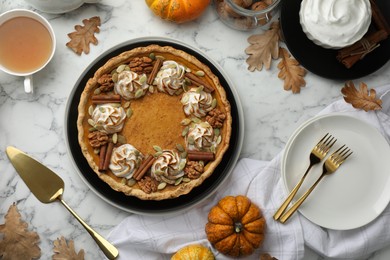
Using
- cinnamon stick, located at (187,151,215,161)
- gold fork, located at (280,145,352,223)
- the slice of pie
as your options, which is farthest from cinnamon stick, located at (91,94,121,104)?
gold fork, located at (280,145,352,223)

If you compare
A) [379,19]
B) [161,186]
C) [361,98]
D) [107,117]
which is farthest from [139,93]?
[379,19]

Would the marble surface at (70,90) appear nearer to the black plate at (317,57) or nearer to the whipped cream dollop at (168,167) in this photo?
the black plate at (317,57)

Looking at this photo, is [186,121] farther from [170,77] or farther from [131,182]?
[131,182]

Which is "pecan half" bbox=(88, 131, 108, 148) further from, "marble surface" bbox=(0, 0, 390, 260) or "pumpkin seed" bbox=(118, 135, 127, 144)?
"marble surface" bbox=(0, 0, 390, 260)

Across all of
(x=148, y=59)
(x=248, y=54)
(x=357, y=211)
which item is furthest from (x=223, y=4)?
(x=357, y=211)

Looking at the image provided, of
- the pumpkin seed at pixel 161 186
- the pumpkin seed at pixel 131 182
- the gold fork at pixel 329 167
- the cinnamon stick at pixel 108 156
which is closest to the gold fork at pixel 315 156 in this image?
the gold fork at pixel 329 167

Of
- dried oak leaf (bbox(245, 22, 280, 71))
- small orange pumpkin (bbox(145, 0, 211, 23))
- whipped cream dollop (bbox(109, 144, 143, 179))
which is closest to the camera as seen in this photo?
whipped cream dollop (bbox(109, 144, 143, 179))

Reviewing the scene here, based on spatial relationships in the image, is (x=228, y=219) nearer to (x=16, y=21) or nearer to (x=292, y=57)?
(x=292, y=57)
